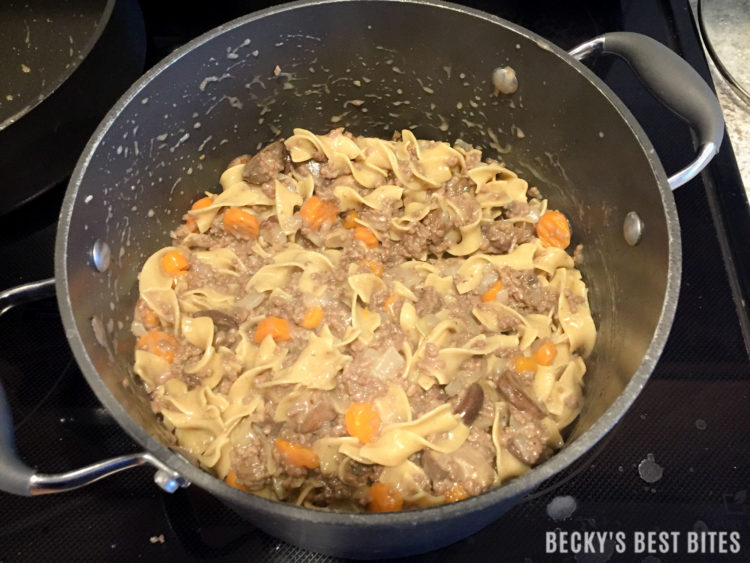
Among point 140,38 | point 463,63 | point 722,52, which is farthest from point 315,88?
point 722,52

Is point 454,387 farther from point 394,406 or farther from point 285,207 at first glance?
point 285,207

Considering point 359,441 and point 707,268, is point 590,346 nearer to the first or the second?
point 707,268

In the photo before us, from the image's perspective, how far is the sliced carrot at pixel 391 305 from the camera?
3145 mm

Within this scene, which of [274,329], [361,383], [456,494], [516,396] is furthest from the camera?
[274,329]

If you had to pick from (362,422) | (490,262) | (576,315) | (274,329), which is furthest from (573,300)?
(274,329)

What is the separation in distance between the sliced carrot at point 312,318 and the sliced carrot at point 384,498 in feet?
2.89

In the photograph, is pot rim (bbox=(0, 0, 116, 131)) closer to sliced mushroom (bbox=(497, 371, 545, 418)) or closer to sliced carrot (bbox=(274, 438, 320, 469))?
sliced carrot (bbox=(274, 438, 320, 469))

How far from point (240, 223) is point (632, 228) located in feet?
6.68

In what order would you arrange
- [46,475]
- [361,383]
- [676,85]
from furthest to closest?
[361,383], [676,85], [46,475]

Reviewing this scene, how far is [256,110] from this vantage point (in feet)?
11.1

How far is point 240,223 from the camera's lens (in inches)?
134

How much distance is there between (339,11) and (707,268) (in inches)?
91.7

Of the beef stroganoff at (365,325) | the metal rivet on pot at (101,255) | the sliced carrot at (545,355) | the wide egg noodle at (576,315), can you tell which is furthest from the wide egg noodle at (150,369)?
the wide egg noodle at (576,315)

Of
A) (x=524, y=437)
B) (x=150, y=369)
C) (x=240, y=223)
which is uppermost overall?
(x=240, y=223)
